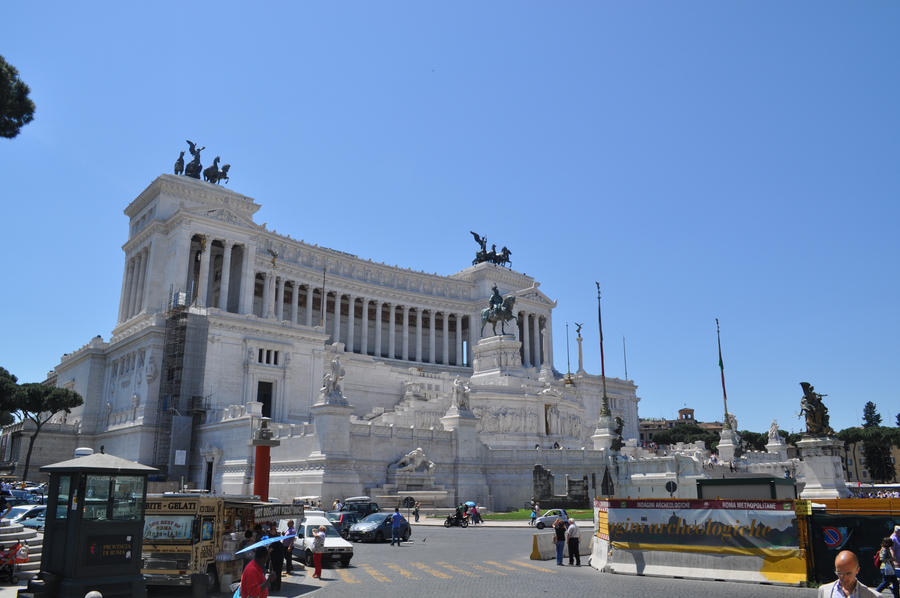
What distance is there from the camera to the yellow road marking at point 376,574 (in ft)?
64.1

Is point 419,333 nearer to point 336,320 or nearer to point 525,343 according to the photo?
point 336,320

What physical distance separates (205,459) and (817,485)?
37.1 m

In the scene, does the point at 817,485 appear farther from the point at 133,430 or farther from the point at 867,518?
the point at 133,430

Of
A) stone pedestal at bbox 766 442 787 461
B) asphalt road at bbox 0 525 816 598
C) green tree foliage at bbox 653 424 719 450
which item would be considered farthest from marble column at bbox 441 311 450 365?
asphalt road at bbox 0 525 816 598

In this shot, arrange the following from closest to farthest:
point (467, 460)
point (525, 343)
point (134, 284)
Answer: point (467, 460) < point (134, 284) < point (525, 343)

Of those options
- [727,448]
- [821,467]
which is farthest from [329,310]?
[821,467]

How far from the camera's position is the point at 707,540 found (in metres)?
19.6

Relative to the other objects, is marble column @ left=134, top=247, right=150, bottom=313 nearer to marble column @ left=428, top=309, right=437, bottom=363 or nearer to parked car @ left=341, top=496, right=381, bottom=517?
marble column @ left=428, top=309, right=437, bottom=363

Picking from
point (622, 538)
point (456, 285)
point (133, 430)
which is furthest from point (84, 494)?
point (456, 285)

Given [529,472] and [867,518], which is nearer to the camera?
[867,518]

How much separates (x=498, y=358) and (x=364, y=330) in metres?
28.6

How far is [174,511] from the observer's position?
17.2m

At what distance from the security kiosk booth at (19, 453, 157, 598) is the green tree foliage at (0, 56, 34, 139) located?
1443cm

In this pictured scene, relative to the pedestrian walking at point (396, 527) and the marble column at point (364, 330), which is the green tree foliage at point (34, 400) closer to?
the marble column at point (364, 330)
